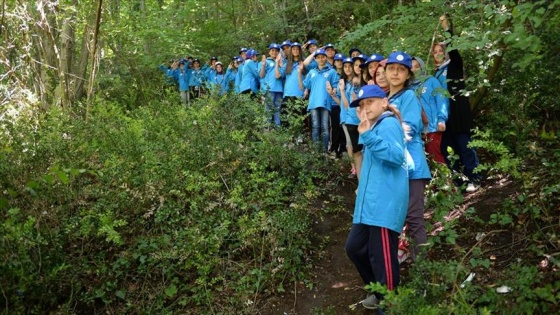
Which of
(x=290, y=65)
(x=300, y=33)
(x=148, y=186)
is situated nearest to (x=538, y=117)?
(x=290, y=65)

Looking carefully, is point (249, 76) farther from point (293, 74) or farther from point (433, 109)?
point (433, 109)

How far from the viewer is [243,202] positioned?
580 cm

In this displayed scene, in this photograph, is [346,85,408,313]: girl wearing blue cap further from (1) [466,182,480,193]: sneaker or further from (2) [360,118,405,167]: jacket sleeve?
(1) [466,182,480,193]: sneaker

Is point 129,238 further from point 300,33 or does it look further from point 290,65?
point 300,33

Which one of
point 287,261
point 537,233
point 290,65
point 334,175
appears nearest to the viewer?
point 537,233

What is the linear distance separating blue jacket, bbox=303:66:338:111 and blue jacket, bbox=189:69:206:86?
6.37 metres

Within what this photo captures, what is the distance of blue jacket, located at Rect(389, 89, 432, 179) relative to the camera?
13.6 ft

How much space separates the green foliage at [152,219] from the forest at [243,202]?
0.02m

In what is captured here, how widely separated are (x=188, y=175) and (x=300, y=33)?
9.64m

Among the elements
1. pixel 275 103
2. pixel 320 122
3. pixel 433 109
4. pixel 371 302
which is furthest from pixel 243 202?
pixel 275 103

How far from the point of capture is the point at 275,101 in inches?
382

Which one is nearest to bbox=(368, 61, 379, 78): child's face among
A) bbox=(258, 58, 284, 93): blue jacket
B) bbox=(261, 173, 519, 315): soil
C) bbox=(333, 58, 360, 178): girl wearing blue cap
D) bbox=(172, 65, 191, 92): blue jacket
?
bbox=(333, 58, 360, 178): girl wearing blue cap

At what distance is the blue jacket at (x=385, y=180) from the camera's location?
11.9 ft

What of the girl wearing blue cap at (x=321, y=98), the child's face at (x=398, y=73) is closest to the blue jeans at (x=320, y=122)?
the girl wearing blue cap at (x=321, y=98)
